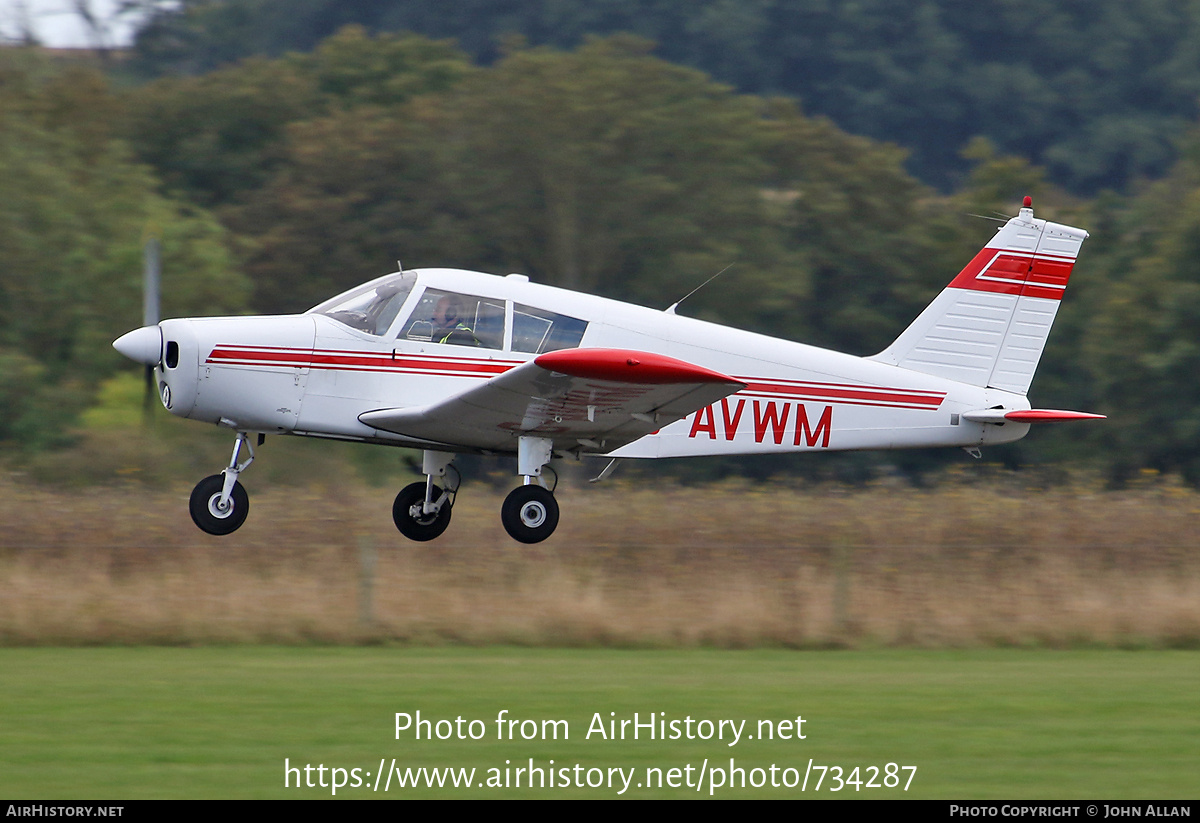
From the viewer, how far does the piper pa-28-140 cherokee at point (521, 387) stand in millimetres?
10922

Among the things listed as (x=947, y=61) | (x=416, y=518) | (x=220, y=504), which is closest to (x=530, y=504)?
(x=416, y=518)

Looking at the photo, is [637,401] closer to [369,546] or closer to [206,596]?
[369,546]

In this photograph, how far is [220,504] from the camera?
11.2 metres

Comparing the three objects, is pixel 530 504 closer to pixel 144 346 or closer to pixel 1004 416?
pixel 144 346

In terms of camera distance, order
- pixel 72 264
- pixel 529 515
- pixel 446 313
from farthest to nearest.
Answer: pixel 72 264 < pixel 529 515 < pixel 446 313

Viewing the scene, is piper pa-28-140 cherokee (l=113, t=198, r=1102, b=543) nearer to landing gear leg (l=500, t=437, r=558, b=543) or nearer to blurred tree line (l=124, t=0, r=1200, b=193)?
landing gear leg (l=500, t=437, r=558, b=543)

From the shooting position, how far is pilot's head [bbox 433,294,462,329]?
Result: 11.3 meters

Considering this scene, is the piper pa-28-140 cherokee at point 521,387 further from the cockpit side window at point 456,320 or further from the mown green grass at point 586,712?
the mown green grass at point 586,712

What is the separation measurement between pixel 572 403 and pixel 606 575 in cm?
530

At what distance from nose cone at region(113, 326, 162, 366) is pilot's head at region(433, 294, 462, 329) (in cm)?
197

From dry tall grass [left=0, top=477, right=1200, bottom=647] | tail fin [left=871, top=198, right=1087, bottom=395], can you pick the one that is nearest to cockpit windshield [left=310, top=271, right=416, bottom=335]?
tail fin [left=871, top=198, right=1087, bottom=395]

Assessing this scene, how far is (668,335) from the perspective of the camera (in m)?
11.7

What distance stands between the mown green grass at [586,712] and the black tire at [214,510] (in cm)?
131

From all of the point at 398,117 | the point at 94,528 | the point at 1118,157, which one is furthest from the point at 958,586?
the point at 1118,157
